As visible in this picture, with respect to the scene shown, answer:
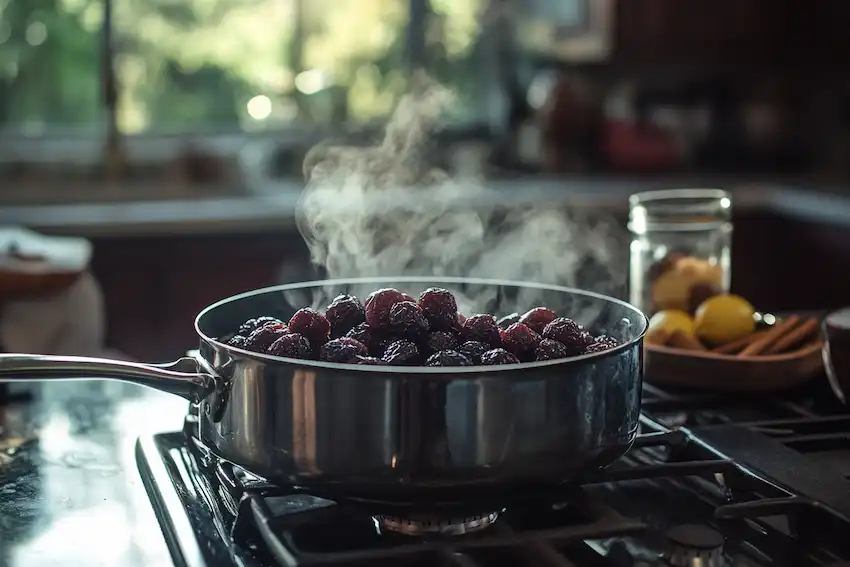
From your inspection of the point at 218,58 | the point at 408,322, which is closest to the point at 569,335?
the point at 408,322

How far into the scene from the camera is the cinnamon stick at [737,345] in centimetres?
117

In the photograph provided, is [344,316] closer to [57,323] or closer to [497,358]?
[497,358]

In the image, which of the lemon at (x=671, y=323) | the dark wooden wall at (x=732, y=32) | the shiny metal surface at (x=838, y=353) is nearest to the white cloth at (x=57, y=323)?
the lemon at (x=671, y=323)

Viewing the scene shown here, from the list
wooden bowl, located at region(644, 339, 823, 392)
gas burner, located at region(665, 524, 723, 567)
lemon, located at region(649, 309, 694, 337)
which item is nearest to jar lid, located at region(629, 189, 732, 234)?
lemon, located at region(649, 309, 694, 337)

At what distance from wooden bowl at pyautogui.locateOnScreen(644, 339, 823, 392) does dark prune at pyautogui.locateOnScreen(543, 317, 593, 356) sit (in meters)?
0.30

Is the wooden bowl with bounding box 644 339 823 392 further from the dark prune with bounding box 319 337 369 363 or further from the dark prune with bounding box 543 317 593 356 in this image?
the dark prune with bounding box 319 337 369 363

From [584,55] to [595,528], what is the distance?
3.16 meters

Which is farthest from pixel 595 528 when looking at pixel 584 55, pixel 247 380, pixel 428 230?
pixel 584 55

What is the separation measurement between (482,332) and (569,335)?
2.7 inches

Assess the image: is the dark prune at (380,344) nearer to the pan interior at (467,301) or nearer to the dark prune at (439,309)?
the dark prune at (439,309)

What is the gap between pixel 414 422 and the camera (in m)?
0.70

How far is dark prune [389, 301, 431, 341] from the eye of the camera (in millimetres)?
827

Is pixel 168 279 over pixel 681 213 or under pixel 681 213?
under

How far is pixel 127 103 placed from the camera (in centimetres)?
357
